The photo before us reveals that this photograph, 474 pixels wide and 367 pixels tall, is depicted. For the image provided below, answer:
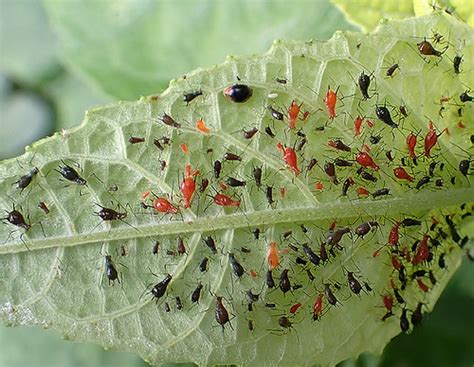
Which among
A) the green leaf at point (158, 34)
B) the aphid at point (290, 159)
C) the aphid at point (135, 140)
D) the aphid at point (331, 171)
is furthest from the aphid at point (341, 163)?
the green leaf at point (158, 34)

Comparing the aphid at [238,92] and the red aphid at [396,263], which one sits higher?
the aphid at [238,92]

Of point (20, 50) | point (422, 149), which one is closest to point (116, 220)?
point (422, 149)

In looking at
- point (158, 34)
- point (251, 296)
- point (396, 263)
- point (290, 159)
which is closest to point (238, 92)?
point (290, 159)

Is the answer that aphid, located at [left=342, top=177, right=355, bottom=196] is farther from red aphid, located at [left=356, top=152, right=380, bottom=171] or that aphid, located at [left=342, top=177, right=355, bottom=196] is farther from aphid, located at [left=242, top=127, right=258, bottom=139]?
aphid, located at [left=242, top=127, right=258, bottom=139]

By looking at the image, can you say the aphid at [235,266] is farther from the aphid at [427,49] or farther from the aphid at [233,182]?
the aphid at [427,49]

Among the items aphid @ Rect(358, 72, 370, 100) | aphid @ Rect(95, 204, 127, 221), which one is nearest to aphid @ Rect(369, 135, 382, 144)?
aphid @ Rect(358, 72, 370, 100)

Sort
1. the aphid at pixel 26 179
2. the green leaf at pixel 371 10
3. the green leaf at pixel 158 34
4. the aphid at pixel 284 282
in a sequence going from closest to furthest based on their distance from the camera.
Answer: the aphid at pixel 26 179 < the aphid at pixel 284 282 < the green leaf at pixel 371 10 < the green leaf at pixel 158 34

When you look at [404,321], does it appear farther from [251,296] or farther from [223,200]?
[223,200]

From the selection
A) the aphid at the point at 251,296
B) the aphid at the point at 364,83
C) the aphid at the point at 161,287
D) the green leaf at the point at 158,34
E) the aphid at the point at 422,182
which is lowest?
the aphid at the point at 251,296
